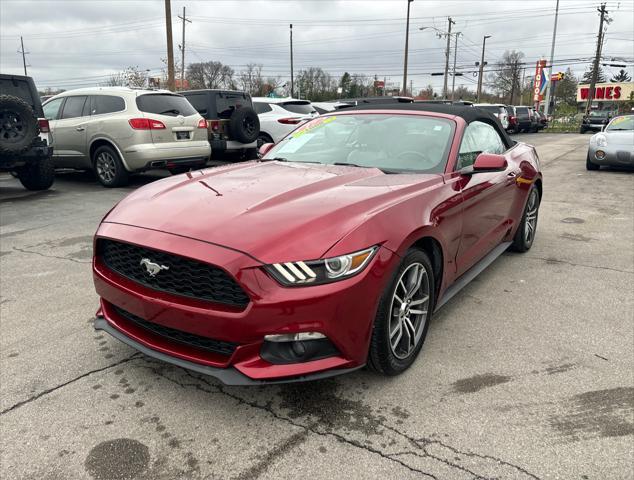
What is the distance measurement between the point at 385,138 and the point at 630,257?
10.7 ft

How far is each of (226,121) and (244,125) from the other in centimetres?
46

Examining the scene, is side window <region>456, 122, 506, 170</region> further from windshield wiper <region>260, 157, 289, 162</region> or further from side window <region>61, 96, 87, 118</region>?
side window <region>61, 96, 87, 118</region>

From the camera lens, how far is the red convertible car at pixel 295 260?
2217mm

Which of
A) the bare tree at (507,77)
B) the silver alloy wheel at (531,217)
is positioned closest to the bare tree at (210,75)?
the bare tree at (507,77)

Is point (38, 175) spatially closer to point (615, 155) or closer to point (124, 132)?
point (124, 132)

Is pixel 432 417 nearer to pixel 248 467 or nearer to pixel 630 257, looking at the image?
pixel 248 467

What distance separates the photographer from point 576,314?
3715 mm

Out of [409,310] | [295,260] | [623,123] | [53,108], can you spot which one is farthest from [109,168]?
[623,123]

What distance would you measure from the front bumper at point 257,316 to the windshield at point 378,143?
1.26 m

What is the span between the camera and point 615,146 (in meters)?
11.4

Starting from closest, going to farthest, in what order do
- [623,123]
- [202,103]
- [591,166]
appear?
[202,103]
[623,123]
[591,166]

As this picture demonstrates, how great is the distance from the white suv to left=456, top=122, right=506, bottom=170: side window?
5.98m

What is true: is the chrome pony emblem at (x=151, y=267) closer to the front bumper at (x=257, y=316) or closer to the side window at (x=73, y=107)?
the front bumper at (x=257, y=316)

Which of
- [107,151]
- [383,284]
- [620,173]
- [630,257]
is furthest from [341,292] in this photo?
[620,173]
